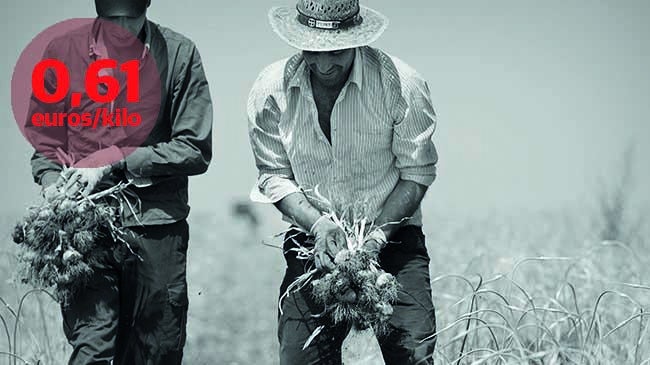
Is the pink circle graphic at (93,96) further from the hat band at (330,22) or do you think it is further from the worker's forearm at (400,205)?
the worker's forearm at (400,205)

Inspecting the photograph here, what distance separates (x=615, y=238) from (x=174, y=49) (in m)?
5.35

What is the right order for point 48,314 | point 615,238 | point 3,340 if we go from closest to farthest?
point 48,314, point 3,340, point 615,238

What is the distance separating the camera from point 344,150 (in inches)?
172

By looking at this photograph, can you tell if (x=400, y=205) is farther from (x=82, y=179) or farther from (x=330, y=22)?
(x=82, y=179)

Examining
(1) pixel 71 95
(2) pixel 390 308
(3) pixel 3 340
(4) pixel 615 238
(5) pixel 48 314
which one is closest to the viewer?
(2) pixel 390 308

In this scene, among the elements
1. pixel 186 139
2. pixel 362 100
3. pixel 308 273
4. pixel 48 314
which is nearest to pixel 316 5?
pixel 362 100

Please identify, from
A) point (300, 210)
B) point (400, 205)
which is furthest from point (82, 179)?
point (400, 205)

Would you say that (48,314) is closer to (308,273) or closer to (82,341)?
(82,341)

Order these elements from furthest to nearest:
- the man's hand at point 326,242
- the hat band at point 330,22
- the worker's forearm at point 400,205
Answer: the worker's forearm at point 400,205 < the hat band at point 330,22 < the man's hand at point 326,242

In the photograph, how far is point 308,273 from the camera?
425cm

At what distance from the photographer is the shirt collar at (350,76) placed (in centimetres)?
430

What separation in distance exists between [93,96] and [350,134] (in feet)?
3.54

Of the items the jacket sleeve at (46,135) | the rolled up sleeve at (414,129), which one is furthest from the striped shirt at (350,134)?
the jacket sleeve at (46,135)

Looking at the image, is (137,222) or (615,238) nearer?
(137,222)
